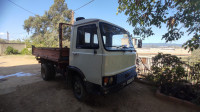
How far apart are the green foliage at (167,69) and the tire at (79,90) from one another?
263 cm

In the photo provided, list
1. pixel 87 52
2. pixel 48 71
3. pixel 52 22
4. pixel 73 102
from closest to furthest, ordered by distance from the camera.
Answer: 1. pixel 87 52
2. pixel 73 102
3. pixel 48 71
4. pixel 52 22

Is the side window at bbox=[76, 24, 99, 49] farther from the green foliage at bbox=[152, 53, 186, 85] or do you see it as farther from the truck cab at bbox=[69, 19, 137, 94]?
Answer: the green foliage at bbox=[152, 53, 186, 85]

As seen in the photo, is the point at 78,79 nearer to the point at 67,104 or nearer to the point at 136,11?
the point at 67,104

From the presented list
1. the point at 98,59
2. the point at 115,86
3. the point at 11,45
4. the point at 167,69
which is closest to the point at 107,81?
the point at 115,86

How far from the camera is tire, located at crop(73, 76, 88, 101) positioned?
9.09 feet

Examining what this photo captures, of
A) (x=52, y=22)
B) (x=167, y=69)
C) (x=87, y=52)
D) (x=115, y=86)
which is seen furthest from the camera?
(x=52, y=22)

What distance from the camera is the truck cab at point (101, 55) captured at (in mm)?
2203

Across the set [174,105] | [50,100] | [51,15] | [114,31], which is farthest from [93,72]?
[51,15]

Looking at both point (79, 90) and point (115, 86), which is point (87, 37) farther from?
point (79, 90)

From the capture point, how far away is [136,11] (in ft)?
11.6

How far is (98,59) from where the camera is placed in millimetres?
2242

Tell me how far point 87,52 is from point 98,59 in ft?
1.38

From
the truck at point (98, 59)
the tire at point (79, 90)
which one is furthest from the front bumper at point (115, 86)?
the tire at point (79, 90)

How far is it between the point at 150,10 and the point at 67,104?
12.5 ft
